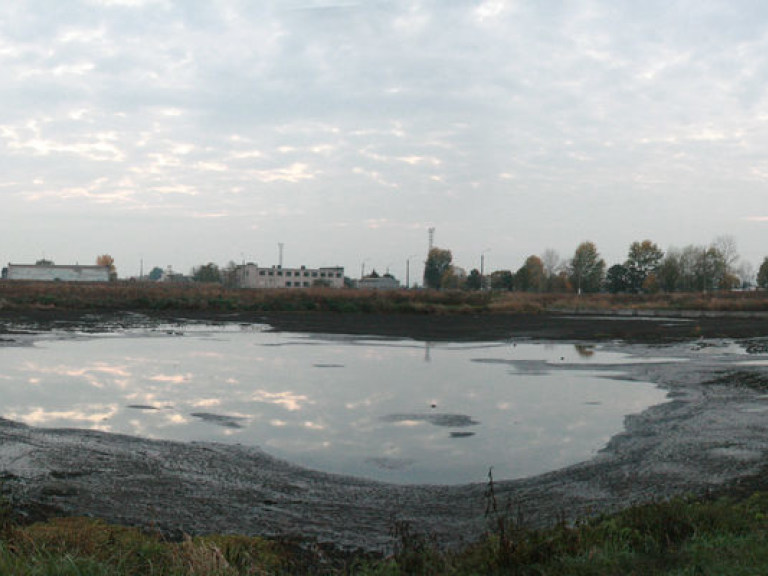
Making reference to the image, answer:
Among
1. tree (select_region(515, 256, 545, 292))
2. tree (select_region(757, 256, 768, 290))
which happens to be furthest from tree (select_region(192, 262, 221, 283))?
tree (select_region(757, 256, 768, 290))

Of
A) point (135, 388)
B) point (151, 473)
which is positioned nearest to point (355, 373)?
point (135, 388)

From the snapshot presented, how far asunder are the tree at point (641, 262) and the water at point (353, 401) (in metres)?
119

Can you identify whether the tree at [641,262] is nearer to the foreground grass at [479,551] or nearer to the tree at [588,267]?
the tree at [588,267]

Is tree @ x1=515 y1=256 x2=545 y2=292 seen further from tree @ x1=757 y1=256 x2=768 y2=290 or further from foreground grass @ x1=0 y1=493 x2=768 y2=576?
foreground grass @ x1=0 y1=493 x2=768 y2=576

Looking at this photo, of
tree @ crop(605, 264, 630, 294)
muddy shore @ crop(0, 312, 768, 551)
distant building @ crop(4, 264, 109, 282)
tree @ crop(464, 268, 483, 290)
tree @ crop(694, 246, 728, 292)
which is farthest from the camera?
tree @ crop(464, 268, 483, 290)

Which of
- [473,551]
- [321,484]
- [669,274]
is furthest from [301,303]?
[669,274]

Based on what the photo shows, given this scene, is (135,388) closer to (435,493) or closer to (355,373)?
(355,373)

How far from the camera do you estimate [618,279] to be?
142m

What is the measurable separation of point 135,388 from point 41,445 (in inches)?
265

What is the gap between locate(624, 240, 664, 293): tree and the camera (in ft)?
463

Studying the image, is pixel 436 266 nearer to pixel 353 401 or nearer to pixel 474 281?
pixel 474 281

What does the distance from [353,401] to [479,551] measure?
10603 millimetres

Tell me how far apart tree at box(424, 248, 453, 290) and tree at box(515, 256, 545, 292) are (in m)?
26.7

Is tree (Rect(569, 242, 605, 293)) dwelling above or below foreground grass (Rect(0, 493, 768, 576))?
above
